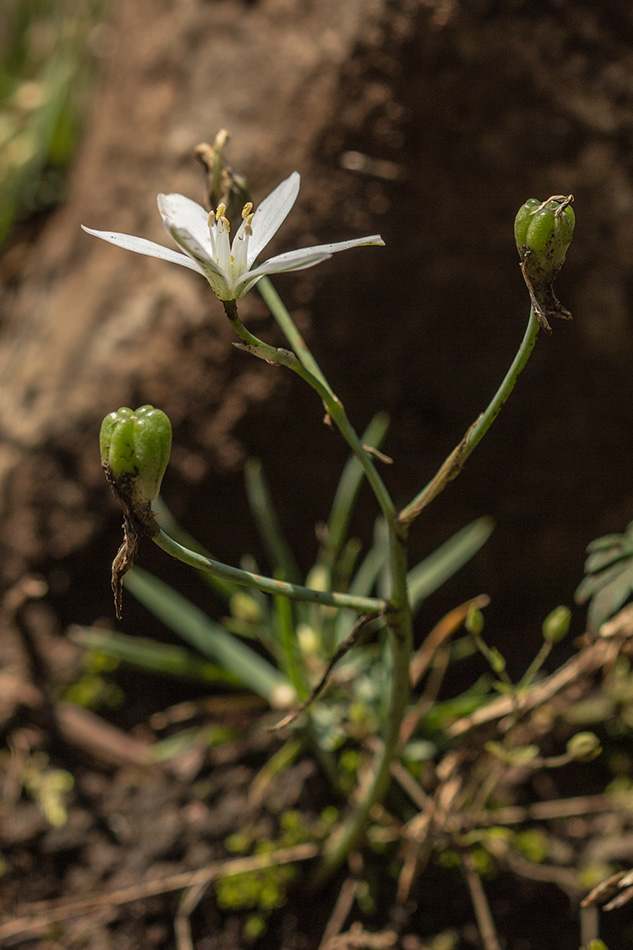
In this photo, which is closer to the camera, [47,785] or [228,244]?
[228,244]

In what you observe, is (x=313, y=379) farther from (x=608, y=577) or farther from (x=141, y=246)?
(x=608, y=577)

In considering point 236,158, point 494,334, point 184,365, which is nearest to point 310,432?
point 184,365

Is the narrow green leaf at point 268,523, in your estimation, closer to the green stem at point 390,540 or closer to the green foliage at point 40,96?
the green stem at point 390,540

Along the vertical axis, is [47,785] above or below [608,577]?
below

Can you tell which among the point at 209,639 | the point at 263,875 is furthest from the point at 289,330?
→ the point at 263,875

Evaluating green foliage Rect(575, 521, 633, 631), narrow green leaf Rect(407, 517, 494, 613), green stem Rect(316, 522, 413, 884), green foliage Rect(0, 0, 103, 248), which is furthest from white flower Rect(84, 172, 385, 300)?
green foliage Rect(0, 0, 103, 248)

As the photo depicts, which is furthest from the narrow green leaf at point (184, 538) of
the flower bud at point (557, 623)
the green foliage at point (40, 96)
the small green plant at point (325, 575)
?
A: the green foliage at point (40, 96)

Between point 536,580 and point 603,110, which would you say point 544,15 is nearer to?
point 603,110
